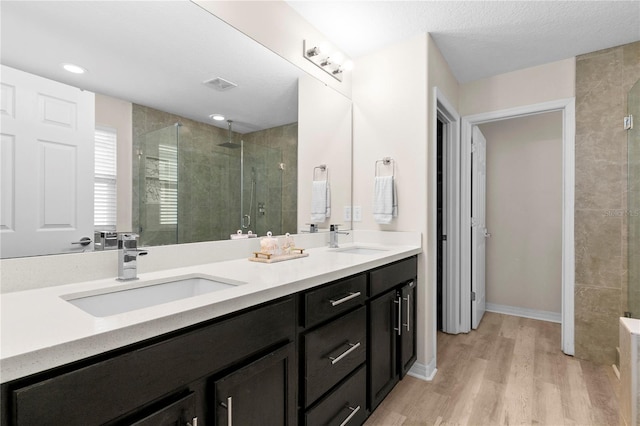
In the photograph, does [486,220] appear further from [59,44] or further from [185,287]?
[59,44]

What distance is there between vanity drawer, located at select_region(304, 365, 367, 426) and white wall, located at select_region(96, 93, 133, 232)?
1.01 meters

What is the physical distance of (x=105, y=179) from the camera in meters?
1.16

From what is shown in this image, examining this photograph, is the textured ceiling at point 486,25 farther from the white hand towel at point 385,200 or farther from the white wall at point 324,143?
the white hand towel at point 385,200

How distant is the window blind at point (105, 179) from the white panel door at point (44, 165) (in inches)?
0.7

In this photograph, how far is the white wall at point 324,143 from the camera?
2.15 meters

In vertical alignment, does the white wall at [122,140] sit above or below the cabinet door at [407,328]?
above

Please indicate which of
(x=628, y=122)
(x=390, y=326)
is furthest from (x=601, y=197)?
(x=390, y=326)

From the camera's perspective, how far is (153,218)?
1.32 meters

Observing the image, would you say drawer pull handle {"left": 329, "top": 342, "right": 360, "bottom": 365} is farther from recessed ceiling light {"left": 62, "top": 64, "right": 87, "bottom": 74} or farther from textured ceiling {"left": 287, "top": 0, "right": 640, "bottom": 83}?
textured ceiling {"left": 287, "top": 0, "right": 640, "bottom": 83}

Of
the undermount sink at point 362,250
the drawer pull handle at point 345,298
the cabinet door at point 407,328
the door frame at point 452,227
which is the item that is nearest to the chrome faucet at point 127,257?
the drawer pull handle at point 345,298

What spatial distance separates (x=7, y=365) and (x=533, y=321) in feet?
13.1

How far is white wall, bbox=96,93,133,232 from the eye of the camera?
3.85 feet

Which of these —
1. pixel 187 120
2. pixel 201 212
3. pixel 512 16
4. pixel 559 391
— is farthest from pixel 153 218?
pixel 559 391

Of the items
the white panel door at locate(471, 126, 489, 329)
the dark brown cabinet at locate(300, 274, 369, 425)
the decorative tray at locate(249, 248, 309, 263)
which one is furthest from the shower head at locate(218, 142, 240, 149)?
the white panel door at locate(471, 126, 489, 329)
